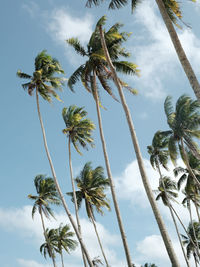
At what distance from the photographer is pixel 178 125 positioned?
23641 mm

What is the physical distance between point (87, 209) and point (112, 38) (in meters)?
17.8

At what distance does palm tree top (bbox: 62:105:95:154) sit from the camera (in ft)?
74.0

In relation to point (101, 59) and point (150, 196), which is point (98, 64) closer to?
point (101, 59)

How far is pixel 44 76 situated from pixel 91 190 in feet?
41.6

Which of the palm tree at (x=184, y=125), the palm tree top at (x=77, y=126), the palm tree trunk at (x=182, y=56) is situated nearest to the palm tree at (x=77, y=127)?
the palm tree top at (x=77, y=126)

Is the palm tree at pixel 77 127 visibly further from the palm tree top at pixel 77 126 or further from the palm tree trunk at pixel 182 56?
the palm tree trunk at pixel 182 56

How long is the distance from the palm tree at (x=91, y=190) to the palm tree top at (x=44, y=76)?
998cm

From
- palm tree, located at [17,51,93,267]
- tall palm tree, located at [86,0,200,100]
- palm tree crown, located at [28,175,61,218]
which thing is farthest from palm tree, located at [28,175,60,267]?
tall palm tree, located at [86,0,200,100]

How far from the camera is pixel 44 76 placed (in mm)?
21156

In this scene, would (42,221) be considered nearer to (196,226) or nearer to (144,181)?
(144,181)

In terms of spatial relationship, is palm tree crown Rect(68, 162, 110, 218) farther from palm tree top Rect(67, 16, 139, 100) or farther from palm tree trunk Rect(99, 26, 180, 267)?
palm tree trunk Rect(99, 26, 180, 267)

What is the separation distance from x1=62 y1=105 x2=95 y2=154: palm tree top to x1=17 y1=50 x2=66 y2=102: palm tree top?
197 cm

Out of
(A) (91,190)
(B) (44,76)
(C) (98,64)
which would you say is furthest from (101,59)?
(A) (91,190)

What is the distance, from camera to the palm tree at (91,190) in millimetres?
27688
